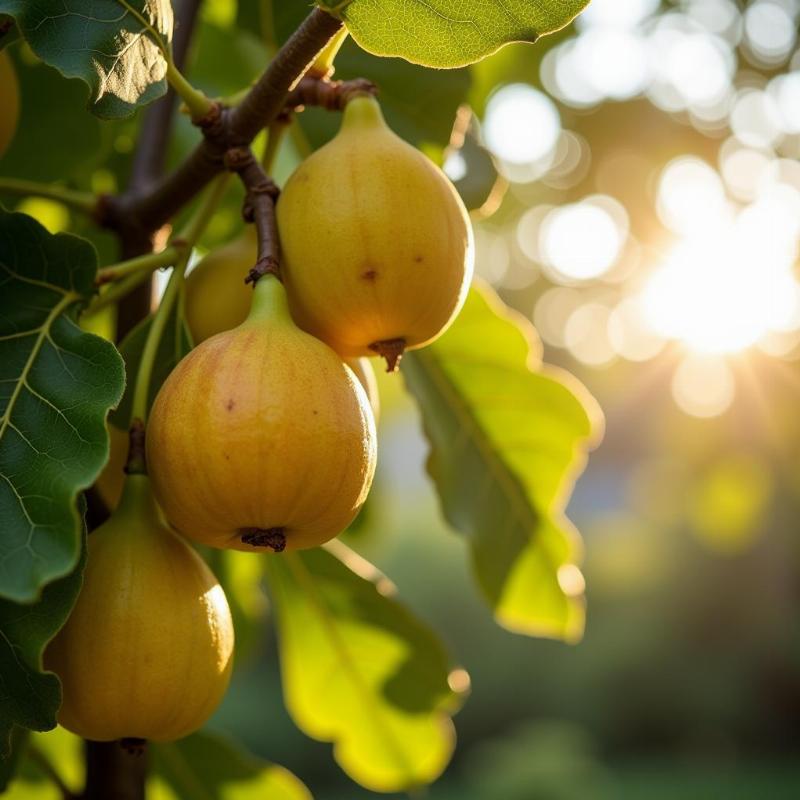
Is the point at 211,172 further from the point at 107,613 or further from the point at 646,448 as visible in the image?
the point at 646,448

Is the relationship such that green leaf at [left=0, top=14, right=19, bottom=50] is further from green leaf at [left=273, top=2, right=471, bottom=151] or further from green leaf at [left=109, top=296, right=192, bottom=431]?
green leaf at [left=273, top=2, right=471, bottom=151]

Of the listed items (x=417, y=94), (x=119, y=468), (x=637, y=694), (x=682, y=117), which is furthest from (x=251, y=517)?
(x=637, y=694)

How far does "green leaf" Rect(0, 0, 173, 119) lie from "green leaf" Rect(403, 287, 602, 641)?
2.05 feet

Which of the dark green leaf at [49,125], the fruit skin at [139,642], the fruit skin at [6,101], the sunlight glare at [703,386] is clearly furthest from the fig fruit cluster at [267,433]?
the sunlight glare at [703,386]

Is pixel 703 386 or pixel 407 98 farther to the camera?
pixel 703 386

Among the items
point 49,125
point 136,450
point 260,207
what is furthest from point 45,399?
point 49,125

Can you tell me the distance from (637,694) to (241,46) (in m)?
7.62

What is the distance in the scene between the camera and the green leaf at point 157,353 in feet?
2.71

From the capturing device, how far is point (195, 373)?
65 cm

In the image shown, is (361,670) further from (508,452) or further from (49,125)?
(49,125)

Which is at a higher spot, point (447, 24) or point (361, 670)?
point (447, 24)

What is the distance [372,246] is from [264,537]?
0.19 m

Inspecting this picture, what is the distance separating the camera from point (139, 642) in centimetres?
67

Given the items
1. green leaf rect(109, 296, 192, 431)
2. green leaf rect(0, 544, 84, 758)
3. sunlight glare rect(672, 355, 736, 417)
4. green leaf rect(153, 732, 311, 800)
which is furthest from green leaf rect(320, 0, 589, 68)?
sunlight glare rect(672, 355, 736, 417)
